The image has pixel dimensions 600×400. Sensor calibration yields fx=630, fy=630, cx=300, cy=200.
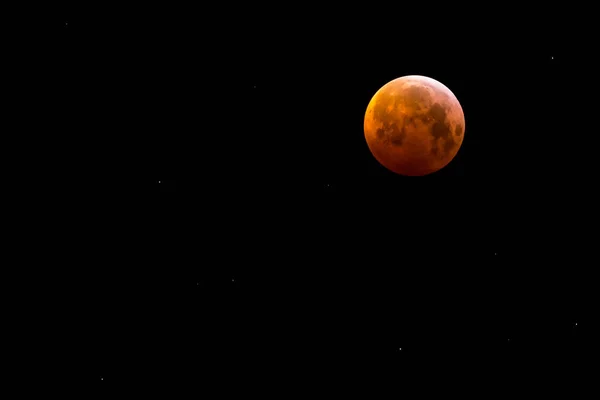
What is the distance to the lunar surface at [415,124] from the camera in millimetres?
7582

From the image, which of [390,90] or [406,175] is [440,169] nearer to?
[406,175]

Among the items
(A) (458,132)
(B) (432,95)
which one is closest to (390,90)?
(B) (432,95)

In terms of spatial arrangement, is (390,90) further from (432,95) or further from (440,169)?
(440,169)

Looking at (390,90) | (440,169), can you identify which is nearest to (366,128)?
(390,90)

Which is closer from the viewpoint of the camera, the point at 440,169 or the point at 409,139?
the point at 409,139

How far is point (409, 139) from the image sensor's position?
7.62 metres

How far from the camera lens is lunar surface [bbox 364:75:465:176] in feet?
24.9

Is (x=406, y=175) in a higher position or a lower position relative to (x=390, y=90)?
lower

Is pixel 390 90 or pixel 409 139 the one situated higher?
pixel 390 90

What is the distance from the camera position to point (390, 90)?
779 cm

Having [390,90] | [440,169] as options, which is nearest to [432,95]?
[390,90]

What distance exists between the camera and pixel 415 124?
24.8ft

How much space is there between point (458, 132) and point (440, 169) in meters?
0.54

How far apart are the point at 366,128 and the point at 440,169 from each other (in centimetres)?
109
